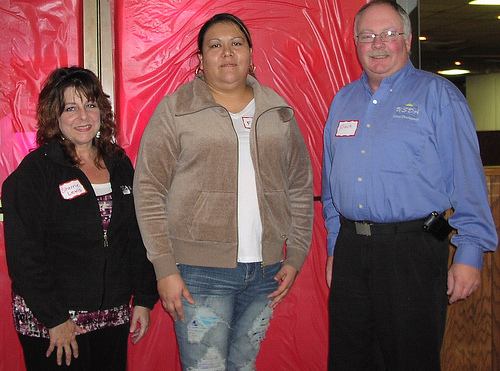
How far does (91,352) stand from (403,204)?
111cm

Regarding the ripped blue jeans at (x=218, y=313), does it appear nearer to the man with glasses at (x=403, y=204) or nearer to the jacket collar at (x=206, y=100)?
the man with glasses at (x=403, y=204)

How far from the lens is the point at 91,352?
157 centimetres

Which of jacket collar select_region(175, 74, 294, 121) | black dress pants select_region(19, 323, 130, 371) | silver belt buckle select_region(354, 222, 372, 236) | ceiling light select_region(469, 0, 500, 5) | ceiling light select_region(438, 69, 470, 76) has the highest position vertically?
ceiling light select_region(469, 0, 500, 5)

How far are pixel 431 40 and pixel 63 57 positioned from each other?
8.55m

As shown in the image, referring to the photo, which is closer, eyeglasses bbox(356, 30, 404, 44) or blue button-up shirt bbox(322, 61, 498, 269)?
blue button-up shirt bbox(322, 61, 498, 269)

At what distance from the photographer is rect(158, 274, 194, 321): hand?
1.55 meters

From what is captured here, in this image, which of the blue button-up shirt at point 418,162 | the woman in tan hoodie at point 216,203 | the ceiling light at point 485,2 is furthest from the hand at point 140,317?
the ceiling light at point 485,2

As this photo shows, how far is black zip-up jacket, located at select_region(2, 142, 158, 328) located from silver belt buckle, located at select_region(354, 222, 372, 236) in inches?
30.3

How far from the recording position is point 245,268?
160 centimetres

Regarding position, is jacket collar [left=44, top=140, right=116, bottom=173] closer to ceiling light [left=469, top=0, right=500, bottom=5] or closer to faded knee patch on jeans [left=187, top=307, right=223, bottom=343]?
faded knee patch on jeans [left=187, top=307, right=223, bottom=343]

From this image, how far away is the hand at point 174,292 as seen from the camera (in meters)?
1.55

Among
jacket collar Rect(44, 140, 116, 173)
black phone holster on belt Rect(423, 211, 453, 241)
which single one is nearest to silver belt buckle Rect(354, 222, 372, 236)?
black phone holster on belt Rect(423, 211, 453, 241)

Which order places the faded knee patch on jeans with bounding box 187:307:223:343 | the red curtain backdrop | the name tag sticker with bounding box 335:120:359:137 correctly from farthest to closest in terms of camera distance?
the red curtain backdrop → the name tag sticker with bounding box 335:120:359:137 → the faded knee patch on jeans with bounding box 187:307:223:343

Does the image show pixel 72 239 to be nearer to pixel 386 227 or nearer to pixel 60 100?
pixel 60 100
